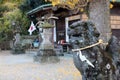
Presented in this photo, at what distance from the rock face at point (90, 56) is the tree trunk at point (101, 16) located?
2.46 meters

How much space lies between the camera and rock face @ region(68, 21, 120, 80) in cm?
Answer: 383

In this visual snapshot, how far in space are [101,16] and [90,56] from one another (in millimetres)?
2838

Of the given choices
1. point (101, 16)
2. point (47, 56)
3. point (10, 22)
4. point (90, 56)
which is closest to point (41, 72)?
point (47, 56)

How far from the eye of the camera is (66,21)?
61.1 ft

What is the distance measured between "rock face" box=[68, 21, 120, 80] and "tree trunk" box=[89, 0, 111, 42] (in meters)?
2.46

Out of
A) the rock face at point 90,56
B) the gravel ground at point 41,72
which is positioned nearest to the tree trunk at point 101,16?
the gravel ground at point 41,72

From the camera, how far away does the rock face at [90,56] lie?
3828 millimetres

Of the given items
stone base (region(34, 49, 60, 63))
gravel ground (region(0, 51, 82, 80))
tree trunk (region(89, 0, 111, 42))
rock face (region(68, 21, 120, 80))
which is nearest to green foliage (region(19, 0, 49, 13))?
stone base (region(34, 49, 60, 63))

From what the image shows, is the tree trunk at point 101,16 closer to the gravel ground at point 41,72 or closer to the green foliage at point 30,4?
the gravel ground at point 41,72

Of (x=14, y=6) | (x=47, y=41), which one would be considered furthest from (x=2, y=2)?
(x=47, y=41)

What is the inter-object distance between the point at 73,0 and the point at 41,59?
6.20 meters

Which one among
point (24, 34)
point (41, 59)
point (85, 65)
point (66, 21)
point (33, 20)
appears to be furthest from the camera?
point (24, 34)

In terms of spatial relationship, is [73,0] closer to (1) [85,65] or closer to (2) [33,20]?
(1) [85,65]

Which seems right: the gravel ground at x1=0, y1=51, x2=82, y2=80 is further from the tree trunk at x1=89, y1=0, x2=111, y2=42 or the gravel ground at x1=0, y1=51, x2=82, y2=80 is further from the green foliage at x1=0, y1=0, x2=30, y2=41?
the green foliage at x1=0, y1=0, x2=30, y2=41
